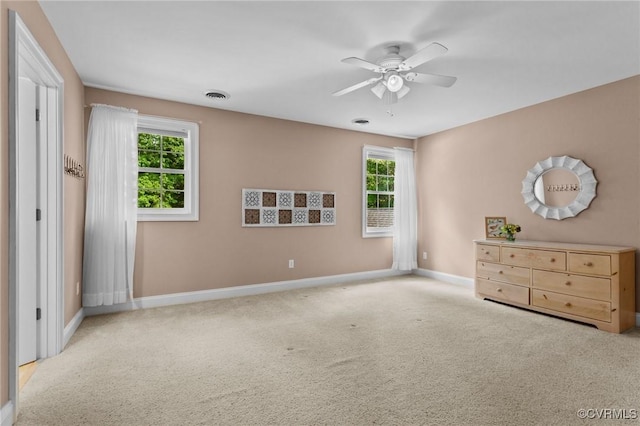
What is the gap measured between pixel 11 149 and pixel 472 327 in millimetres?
3864

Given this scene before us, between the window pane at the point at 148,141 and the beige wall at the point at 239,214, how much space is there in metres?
0.29

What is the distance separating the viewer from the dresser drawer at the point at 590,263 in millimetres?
3314

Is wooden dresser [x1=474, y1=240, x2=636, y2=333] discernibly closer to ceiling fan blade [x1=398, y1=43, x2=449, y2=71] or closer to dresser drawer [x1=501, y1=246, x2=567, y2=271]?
dresser drawer [x1=501, y1=246, x2=567, y2=271]

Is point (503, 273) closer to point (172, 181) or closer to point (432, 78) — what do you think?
point (432, 78)

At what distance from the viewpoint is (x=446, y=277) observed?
562 centimetres

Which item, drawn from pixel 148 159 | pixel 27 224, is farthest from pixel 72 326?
pixel 148 159

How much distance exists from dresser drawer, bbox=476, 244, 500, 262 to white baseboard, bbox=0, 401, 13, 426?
15.3 feet

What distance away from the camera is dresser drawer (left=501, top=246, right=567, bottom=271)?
12.1 ft

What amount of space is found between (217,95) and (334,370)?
3274mm

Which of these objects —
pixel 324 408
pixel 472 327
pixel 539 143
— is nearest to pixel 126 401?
pixel 324 408

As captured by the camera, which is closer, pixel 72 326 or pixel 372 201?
pixel 72 326

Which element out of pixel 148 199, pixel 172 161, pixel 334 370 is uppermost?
pixel 172 161

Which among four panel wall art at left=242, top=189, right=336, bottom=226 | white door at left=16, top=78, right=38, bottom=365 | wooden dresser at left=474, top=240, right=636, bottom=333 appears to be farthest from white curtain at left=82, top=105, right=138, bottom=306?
wooden dresser at left=474, top=240, right=636, bottom=333

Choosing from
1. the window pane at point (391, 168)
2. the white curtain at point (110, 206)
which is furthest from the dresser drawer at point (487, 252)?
the white curtain at point (110, 206)
